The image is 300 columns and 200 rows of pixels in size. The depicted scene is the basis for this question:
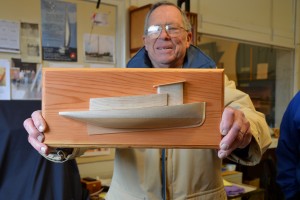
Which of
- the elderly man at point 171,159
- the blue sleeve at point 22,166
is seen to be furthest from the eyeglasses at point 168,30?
the blue sleeve at point 22,166

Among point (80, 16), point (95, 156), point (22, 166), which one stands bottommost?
point (95, 156)

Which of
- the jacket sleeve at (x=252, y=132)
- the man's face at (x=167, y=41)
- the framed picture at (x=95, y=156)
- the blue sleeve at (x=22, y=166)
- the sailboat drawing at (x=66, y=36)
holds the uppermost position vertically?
the sailboat drawing at (x=66, y=36)

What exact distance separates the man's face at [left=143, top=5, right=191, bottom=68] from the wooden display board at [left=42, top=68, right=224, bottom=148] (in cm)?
30

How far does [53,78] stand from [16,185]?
76 cm

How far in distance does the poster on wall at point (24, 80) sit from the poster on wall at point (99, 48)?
310mm

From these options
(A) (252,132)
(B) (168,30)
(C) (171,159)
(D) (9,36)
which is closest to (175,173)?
(C) (171,159)

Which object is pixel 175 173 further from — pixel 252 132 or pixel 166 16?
pixel 166 16

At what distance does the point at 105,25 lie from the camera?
201 cm

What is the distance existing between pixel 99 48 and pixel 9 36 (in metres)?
0.51

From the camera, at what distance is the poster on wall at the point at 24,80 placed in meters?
1.71

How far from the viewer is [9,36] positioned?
1681mm

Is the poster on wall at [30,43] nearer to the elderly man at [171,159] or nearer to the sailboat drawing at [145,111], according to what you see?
the elderly man at [171,159]

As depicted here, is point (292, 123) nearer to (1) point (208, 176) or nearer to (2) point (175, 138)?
(1) point (208, 176)

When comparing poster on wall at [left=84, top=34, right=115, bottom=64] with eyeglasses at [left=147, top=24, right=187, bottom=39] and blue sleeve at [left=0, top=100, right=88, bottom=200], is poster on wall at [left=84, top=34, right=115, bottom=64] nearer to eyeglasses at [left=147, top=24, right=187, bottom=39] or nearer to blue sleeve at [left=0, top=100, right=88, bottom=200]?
blue sleeve at [left=0, top=100, right=88, bottom=200]
